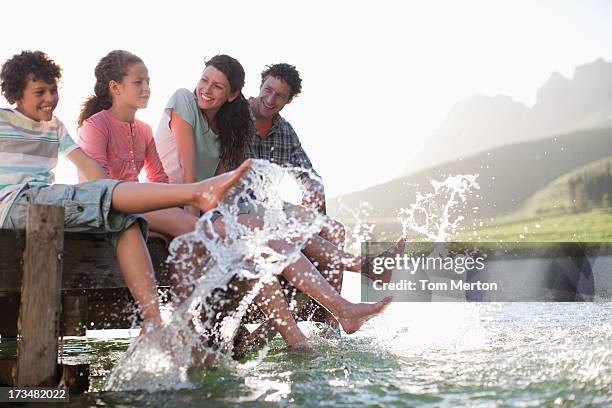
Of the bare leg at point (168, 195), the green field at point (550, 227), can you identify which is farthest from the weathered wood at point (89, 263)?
the green field at point (550, 227)

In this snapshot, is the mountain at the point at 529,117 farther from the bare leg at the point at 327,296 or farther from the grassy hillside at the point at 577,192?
the bare leg at the point at 327,296

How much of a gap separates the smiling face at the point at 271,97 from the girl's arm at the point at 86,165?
70.4 inches

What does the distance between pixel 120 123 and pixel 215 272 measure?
1.15 m

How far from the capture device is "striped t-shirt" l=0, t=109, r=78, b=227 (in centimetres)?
341

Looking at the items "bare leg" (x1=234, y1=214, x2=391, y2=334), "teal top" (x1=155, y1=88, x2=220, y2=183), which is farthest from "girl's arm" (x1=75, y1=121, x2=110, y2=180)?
"bare leg" (x1=234, y1=214, x2=391, y2=334)

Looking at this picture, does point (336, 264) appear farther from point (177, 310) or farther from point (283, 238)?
point (177, 310)

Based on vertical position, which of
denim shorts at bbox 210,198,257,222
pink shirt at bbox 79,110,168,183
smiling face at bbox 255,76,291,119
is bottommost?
denim shorts at bbox 210,198,257,222

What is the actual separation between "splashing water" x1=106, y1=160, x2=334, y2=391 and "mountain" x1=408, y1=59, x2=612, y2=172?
42.4 metres

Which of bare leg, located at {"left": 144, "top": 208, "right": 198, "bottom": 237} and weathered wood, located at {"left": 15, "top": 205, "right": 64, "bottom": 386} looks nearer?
weathered wood, located at {"left": 15, "top": 205, "right": 64, "bottom": 386}

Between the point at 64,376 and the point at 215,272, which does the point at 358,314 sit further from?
the point at 64,376

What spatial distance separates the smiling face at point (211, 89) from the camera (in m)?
4.51

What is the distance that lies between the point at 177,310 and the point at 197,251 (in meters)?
0.34

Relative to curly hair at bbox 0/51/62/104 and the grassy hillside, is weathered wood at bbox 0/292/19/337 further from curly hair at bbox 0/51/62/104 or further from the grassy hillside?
the grassy hillside

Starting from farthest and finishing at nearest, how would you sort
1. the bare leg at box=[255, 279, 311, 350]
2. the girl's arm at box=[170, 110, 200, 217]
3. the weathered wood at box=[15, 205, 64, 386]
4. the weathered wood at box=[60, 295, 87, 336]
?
the girl's arm at box=[170, 110, 200, 217]
the bare leg at box=[255, 279, 311, 350]
the weathered wood at box=[60, 295, 87, 336]
the weathered wood at box=[15, 205, 64, 386]
